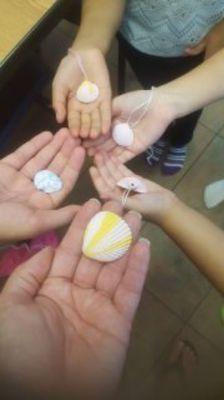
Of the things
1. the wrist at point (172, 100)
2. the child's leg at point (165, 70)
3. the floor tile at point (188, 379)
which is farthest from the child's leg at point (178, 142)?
the floor tile at point (188, 379)

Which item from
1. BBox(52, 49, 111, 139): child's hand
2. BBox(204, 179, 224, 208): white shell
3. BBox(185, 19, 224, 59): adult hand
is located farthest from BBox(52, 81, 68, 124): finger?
BBox(204, 179, 224, 208): white shell

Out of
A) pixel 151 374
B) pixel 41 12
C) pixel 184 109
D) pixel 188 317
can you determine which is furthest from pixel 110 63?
pixel 151 374

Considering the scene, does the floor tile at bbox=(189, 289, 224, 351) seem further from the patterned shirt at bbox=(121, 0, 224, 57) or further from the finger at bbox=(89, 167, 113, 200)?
the patterned shirt at bbox=(121, 0, 224, 57)

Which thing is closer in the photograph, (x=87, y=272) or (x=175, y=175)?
(x=87, y=272)

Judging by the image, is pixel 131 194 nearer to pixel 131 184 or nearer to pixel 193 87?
pixel 131 184

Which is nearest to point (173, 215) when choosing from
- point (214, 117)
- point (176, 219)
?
point (176, 219)

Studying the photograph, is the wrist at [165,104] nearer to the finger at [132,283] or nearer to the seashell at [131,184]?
the seashell at [131,184]

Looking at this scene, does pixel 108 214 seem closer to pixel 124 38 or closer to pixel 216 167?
pixel 124 38
